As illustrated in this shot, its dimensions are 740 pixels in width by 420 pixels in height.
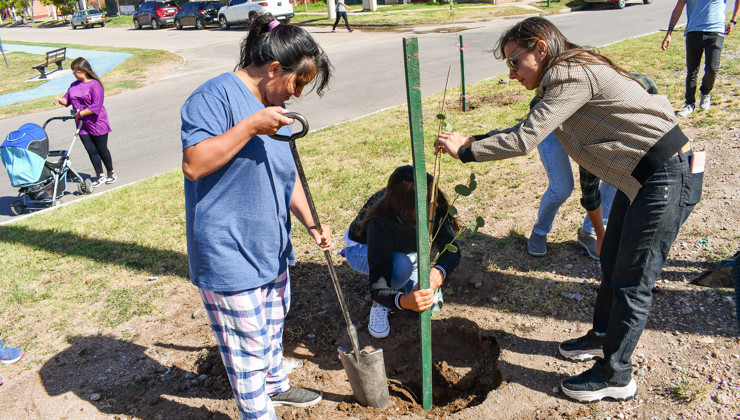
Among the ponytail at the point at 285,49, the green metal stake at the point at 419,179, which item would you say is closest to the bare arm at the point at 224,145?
the ponytail at the point at 285,49

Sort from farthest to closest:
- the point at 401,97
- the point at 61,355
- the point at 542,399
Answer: the point at 401,97 < the point at 61,355 < the point at 542,399

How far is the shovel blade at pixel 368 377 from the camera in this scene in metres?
2.63

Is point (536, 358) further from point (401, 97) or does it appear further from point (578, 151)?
point (401, 97)

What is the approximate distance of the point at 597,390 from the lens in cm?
260

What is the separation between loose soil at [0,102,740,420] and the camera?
8.98 ft

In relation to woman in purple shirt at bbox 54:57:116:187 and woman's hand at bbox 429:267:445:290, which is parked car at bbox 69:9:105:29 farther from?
woman's hand at bbox 429:267:445:290

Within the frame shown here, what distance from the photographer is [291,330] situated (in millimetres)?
3506

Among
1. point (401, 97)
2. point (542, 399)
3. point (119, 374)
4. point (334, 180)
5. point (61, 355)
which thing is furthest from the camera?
point (401, 97)

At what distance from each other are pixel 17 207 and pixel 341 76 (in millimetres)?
7711

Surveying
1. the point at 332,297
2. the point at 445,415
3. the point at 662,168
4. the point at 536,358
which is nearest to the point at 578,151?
the point at 662,168

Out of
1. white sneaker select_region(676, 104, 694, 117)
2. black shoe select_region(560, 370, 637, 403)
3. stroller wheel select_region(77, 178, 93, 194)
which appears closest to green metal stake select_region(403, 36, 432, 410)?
black shoe select_region(560, 370, 637, 403)

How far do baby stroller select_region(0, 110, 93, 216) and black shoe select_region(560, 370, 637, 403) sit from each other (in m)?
6.25

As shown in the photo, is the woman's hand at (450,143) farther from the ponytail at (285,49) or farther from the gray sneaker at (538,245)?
the gray sneaker at (538,245)

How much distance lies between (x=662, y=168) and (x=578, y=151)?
0.36 meters
